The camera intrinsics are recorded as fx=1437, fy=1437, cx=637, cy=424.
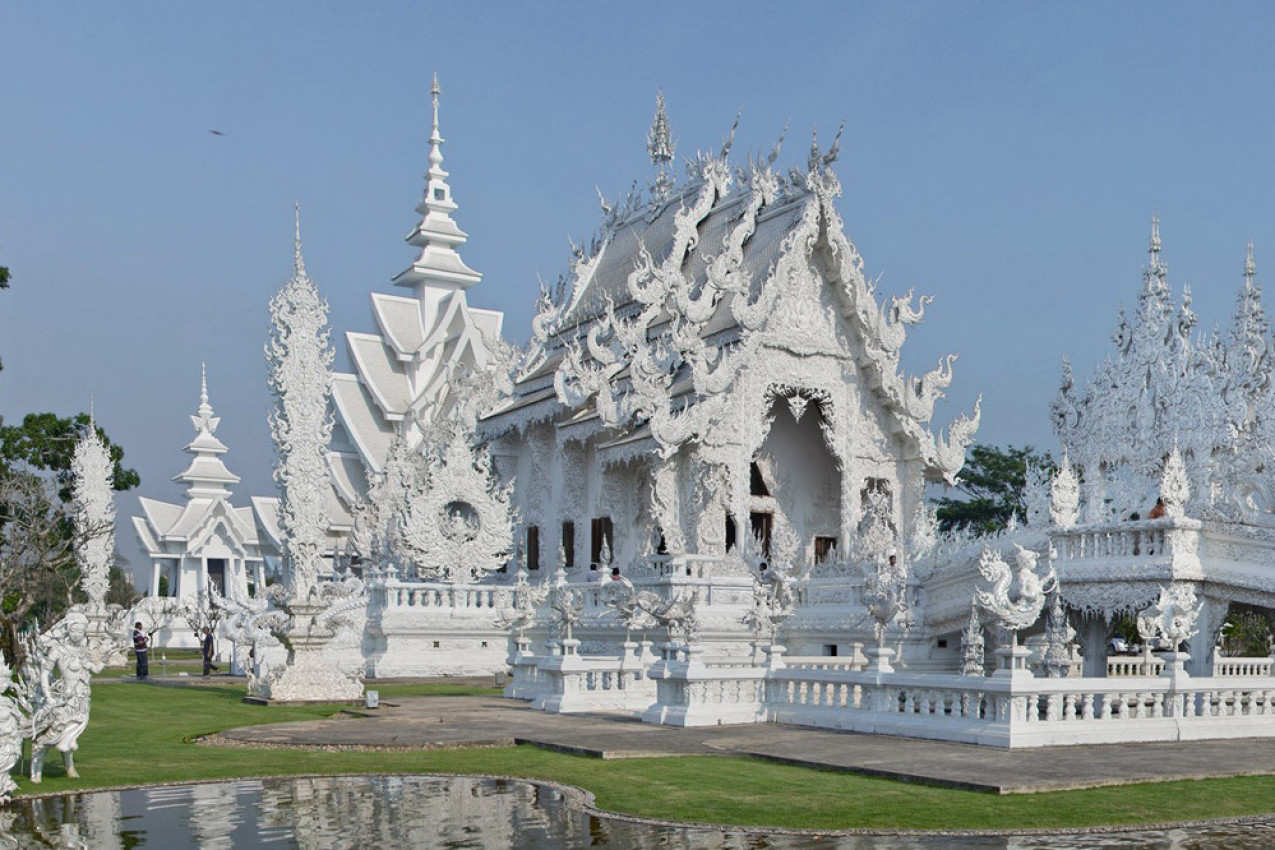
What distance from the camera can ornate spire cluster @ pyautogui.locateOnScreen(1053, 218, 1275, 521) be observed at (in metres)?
29.5

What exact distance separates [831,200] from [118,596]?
37.9m

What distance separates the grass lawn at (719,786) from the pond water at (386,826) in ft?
1.22

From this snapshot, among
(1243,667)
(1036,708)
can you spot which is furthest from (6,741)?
(1243,667)

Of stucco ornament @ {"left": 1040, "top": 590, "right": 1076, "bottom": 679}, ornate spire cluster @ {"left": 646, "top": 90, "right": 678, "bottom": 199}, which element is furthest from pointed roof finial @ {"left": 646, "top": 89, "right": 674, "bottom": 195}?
stucco ornament @ {"left": 1040, "top": 590, "right": 1076, "bottom": 679}

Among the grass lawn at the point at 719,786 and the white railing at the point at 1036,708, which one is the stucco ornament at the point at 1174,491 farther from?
the grass lawn at the point at 719,786

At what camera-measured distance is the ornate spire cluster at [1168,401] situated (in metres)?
29.5

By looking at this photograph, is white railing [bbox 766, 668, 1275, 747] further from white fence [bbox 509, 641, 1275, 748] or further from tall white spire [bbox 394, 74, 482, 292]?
tall white spire [bbox 394, 74, 482, 292]

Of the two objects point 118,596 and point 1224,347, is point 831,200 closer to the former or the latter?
point 1224,347

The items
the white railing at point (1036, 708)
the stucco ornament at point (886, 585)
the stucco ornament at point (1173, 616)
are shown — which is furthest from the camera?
the stucco ornament at point (886, 585)

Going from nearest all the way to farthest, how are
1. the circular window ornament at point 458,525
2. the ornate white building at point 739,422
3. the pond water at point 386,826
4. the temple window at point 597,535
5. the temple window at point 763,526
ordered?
1. the pond water at point 386,826
2. the ornate white building at point 739,422
3. the temple window at point 763,526
4. the circular window ornament at point 458,525
5. the temple window at point 597,535

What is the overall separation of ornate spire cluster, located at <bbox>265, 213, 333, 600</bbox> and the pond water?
14203 millimetres

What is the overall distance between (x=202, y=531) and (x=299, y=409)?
71.7ft

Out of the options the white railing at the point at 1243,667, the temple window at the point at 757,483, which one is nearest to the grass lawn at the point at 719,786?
the white railing at the point at 1243,667

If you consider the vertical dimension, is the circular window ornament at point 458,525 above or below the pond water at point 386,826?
above
